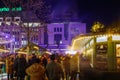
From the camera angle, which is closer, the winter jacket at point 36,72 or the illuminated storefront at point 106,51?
the winter jacket at point 36,72

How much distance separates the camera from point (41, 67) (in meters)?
12.7

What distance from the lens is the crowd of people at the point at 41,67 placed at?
12641mm

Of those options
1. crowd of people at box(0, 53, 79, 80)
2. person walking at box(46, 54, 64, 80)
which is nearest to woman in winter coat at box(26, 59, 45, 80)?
crowd of people at box(0, 53, 79, 80)

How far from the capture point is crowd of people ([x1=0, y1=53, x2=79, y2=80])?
41.5 ft

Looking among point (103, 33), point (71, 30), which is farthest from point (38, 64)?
point (71, 30)

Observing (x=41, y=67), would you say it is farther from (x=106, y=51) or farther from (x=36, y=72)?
(x=106, y=51)

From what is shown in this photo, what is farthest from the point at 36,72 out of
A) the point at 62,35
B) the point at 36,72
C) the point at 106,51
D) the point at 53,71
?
the point at 62,35

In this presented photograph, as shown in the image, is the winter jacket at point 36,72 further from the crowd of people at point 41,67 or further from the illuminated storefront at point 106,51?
the illuminated storefront at point 106,51

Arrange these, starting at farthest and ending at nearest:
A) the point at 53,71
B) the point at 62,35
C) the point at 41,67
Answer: the point at 62,35, the point at 53,71, the point at 41,67

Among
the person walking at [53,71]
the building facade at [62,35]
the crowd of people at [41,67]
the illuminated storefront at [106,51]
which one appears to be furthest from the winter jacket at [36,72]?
the building facade at [62,35]

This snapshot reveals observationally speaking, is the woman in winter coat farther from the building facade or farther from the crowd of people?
the building facade

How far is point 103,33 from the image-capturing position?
18375mm

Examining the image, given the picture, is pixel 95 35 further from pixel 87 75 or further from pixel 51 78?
pixel 51 78

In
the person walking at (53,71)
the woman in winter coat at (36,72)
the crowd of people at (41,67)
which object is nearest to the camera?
the woman in winter coat at (36,72)
